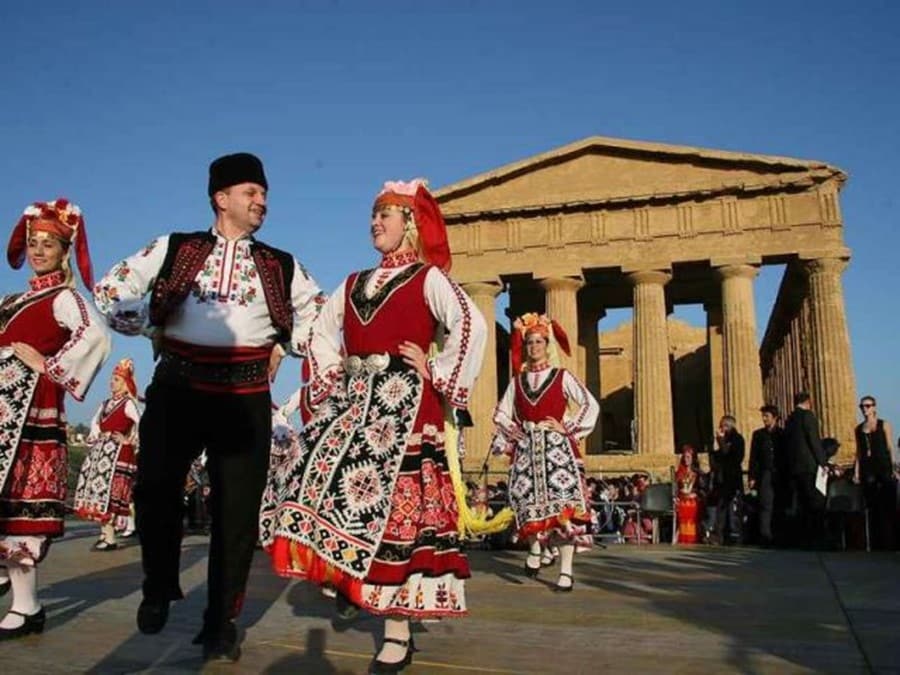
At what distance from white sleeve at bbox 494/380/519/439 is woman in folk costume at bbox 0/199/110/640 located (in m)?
4.32

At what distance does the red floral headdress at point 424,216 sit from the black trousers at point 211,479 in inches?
44.6

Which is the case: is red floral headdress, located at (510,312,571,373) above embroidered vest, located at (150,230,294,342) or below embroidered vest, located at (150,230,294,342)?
above

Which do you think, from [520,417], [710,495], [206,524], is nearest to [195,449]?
[520,417]

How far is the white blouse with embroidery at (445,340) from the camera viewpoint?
406 cm

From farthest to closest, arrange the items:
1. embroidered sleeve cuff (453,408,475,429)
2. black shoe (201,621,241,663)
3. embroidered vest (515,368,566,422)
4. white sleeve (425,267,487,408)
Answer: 1. embroidered vest (515,368,566,422)
2. embroidered sleeve cuff (453,408,475,429)
3. white sleeve (425,267,487,408)
4. black shoe (201,621,241,663)

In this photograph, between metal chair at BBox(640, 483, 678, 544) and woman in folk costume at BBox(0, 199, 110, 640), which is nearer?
woman in folk costume at BBox(0, 199, 110, 640)

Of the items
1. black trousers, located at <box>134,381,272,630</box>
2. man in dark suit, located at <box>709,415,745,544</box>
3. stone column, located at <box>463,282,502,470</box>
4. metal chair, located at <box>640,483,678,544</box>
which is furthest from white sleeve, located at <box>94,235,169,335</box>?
stone column, located at <box>463,282,502,470</box>

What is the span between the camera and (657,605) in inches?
239

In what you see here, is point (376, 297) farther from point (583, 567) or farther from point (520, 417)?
point (583, 567)

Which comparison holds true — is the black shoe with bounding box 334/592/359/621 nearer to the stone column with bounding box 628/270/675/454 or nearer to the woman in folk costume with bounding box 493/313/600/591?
the woman in folk costume with bounding box 493/313/600/591

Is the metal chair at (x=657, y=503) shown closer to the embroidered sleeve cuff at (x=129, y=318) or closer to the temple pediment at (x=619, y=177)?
the embroidered sleeve cuff at (x=129, y=318)

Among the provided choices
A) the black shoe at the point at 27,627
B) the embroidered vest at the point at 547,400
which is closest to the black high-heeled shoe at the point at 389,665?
the black shoe at the point at 27,627

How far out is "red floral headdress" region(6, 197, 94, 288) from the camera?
16.1 ft

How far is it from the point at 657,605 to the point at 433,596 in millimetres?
2771
